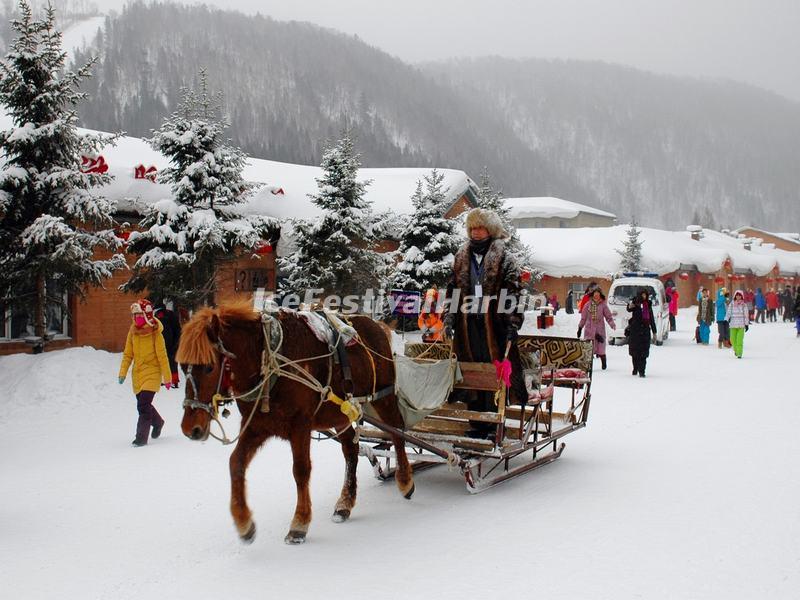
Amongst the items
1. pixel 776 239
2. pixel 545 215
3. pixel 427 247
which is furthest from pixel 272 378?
pixel 776 239

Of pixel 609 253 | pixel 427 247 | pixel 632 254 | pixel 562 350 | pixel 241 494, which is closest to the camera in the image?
pixel 241 494

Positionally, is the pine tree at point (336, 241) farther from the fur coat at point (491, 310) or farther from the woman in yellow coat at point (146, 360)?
the fur coat at point (491, 310)

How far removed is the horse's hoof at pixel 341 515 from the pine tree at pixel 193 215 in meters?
8.47

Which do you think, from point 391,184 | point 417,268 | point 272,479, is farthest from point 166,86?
point 272,479

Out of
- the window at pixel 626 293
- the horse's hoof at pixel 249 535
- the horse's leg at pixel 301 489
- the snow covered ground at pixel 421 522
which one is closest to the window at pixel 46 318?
the snow covered ground at pixel 421 522

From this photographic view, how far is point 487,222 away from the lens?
7281 millimetres

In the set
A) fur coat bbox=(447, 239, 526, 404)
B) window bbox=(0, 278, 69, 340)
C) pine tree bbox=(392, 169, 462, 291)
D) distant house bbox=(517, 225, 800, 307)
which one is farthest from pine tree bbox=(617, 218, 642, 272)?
fur coat bbox=(447, 239, 526, 404)

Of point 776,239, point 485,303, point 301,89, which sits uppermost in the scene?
point 301,89

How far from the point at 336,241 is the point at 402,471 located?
1140cm

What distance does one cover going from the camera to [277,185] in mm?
21875

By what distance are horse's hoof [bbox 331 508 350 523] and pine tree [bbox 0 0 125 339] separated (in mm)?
8023

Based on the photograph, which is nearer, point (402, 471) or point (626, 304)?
point (402, 471)

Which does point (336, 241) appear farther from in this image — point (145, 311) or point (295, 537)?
point (295, 537)

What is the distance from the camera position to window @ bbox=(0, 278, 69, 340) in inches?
521
